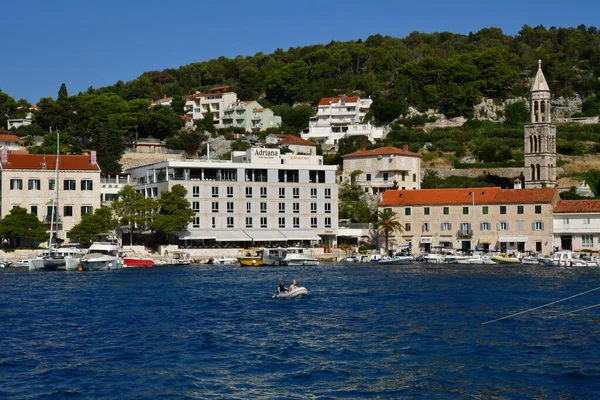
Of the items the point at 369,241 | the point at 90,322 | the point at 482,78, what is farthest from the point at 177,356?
the point at 482,78

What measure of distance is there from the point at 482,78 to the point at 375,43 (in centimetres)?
4364

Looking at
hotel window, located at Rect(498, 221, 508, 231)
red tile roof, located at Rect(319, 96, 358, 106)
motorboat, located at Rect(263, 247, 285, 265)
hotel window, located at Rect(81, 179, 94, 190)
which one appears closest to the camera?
motorboat, located at Rect(263, 247, 285, 265)

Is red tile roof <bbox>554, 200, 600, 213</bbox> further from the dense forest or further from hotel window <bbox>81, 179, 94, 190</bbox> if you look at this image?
Answer: hotel window <bbox>81, 179, 94, 190</bbox>

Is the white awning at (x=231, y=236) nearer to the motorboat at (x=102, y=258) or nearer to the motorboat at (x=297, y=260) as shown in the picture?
the motorboat at (x=297, y=260)

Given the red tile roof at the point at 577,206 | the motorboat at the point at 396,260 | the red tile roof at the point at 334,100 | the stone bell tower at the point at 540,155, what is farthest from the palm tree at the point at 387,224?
the red tile roof at the point at 334,100

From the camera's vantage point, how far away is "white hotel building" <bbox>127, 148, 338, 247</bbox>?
83.4m

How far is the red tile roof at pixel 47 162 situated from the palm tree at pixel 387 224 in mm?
28411

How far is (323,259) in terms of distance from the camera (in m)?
82.2

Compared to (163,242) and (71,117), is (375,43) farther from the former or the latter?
(163,242)

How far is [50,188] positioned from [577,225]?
49628 millimetres

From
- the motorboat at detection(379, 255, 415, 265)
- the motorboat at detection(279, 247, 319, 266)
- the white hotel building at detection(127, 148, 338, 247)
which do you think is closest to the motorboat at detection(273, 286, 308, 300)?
the motorboat at detection(279, 247, 319, 266)

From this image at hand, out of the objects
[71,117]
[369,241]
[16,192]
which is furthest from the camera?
[71,117]

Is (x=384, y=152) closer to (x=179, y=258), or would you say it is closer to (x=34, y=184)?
(x=179, y=258)

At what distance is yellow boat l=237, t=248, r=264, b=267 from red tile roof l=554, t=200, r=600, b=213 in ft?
93.4
